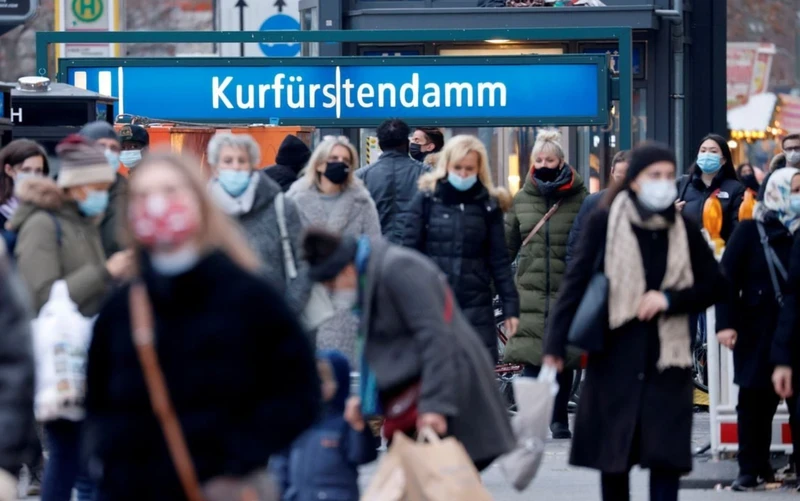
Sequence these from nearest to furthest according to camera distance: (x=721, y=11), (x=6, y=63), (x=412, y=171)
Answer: (x=412, y=171) → (x=721, y=11) → (x=6, y=63)

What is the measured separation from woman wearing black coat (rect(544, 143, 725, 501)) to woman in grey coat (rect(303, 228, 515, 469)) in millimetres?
898

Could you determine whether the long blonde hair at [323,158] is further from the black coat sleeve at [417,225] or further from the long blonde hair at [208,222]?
the long blonde hair at [208,222]

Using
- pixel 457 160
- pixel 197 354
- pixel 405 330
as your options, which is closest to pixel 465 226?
pixel 457 160

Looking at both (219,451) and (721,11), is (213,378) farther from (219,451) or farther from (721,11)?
(721,11)

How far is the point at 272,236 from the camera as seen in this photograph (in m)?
8.35

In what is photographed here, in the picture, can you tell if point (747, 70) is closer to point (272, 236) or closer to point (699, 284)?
point (272, 236)

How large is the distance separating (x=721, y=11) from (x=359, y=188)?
38.3 ft

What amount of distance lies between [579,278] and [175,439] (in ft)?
10.5

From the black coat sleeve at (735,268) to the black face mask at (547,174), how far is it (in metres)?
2.43

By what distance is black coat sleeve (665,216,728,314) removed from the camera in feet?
22.9

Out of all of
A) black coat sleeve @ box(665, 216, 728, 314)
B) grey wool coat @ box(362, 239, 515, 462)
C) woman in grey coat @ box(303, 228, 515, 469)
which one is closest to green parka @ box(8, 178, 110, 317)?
woman in grey coat @ box(303, 228, 515, 469)

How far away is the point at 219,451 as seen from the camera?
4.23 m

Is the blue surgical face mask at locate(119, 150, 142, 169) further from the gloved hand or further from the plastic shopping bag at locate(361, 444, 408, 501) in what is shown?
the gloved hand

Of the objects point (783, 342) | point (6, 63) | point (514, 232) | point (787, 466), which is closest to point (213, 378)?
Answer: point (783, 342)
